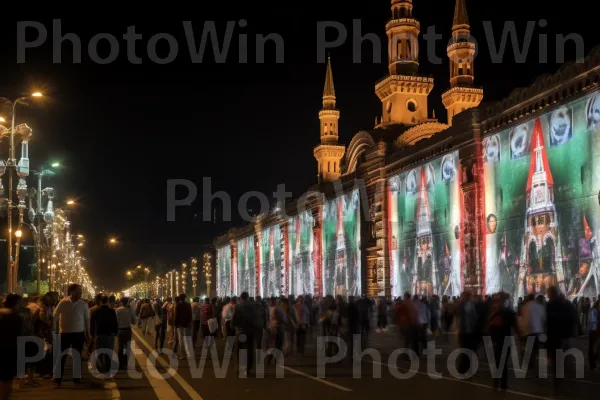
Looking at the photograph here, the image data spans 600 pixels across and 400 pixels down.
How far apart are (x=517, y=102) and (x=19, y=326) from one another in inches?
1244

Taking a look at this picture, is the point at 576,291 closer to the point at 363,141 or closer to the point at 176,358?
the point at 176,358

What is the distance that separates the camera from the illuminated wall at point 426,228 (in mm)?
46094

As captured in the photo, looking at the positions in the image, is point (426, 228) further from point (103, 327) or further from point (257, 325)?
point (103, 327)

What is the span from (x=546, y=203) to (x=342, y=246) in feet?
104

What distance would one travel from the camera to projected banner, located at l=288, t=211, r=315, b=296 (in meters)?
76.2

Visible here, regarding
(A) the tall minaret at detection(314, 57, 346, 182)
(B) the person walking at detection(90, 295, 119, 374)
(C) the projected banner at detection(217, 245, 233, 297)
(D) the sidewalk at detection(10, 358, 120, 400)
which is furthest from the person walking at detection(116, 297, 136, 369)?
(C) the projected banner at detection(217, 245, 233, 297)

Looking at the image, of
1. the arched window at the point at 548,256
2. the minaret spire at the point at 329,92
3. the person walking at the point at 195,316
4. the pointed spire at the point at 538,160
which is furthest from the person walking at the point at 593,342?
the minaret spire at the point at 329,92

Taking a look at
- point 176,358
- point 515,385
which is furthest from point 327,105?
point 515,385

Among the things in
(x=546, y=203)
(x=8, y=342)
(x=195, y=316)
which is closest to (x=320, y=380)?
(x=8, y=342)

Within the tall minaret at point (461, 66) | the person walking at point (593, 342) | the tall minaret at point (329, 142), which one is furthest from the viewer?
the tall minaret at point (329, 142)

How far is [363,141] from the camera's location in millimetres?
74938

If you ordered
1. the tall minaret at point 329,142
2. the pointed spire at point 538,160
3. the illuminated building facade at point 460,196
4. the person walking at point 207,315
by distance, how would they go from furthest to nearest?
the tall minaret at point 329,142 → the pointed spire at point 538,160 → the illuminated building facade at point 460,196 → the person walking at point 207,315

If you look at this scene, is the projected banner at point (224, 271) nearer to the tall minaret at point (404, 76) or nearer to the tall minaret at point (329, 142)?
the tall minaret at point (329, 142)

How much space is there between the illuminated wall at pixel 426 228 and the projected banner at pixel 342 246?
22.4 ft
